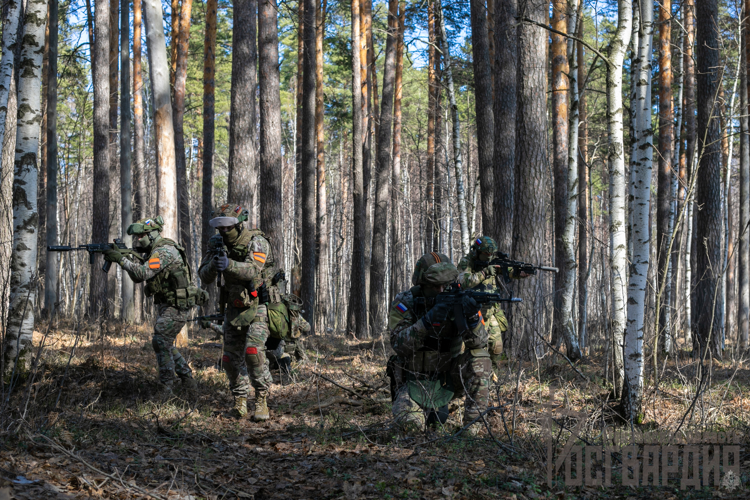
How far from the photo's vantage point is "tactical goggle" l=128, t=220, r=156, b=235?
6.44 metres

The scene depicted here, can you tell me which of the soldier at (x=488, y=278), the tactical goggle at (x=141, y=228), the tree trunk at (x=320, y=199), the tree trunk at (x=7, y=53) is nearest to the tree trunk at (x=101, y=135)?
the tree trunk at (x=320, y=199)

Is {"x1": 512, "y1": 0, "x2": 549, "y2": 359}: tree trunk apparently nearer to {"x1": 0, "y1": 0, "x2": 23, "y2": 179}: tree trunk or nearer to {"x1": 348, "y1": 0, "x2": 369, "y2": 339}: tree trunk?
{"x1": 0, "y1": 0, "x2": 23, "y2": 179}: tree trunk

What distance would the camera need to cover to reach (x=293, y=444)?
4695mm

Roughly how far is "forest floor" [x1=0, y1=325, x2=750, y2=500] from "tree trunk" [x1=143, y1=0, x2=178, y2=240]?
10.2 ft

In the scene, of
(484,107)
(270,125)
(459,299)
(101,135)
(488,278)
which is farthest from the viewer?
(101,135)

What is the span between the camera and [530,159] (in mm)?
8328

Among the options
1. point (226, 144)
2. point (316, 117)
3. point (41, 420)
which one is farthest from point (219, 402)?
point (226, 144)

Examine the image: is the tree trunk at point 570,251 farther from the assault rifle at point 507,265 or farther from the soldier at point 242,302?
the soldier at point 242,302

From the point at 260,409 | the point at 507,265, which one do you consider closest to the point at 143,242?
the point at 260,409

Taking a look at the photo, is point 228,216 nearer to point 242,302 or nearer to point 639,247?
point 242,302

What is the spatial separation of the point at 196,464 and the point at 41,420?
49.9 inches

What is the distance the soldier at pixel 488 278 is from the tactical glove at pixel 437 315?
6.36 ft

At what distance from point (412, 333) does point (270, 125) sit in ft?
19.0

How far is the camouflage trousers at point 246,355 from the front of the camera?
18.3ft
